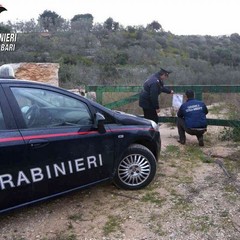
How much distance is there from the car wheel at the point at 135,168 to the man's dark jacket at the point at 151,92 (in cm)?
259

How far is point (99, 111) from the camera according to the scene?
4.56 meters

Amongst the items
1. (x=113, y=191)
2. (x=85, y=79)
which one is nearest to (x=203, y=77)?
(x=85, y=79)

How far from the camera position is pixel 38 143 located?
12.4 feet

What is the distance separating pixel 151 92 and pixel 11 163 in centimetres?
432

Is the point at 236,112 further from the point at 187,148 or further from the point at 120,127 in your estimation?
the point at 120,127

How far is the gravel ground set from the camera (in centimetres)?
383

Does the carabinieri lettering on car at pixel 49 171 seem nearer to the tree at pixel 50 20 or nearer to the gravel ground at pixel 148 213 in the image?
the gravel ground at pixel 148 213

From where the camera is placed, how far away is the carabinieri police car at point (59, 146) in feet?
12.0

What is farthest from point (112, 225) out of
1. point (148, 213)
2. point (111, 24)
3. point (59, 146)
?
point (111, 24)

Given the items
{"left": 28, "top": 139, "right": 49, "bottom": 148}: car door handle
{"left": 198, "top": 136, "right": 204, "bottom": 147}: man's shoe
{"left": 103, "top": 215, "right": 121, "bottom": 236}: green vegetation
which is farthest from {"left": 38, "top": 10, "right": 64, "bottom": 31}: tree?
{"left": 103, "top": 215, "right": 121, "bottom": 236}: green vegetation

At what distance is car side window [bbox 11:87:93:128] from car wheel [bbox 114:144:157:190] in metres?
0.80

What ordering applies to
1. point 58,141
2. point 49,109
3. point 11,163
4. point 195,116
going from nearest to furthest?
point 11,163
point 58,141
point 49,109
point 195,116

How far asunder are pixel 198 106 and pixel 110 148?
10.8 feet

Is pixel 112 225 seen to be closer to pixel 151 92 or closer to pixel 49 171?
pixel 49 171
